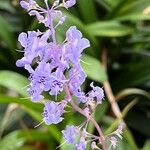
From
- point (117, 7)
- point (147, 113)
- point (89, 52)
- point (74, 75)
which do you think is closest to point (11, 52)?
point (89, 52)

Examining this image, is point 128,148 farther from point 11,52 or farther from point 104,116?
point 11,52

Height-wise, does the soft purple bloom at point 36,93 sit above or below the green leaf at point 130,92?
above

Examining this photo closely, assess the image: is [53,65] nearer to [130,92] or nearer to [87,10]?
[130,92]

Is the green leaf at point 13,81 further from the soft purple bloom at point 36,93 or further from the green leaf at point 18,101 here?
the soft purple bloom at point 36,93

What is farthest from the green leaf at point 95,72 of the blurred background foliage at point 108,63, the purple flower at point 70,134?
the purple flower at point 70,134

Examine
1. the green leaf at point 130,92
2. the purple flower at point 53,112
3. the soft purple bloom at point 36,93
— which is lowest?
the green leaf at point 130,92

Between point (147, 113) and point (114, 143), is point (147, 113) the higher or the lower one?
the lower one
